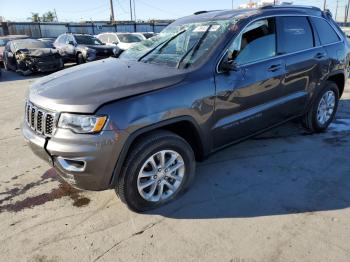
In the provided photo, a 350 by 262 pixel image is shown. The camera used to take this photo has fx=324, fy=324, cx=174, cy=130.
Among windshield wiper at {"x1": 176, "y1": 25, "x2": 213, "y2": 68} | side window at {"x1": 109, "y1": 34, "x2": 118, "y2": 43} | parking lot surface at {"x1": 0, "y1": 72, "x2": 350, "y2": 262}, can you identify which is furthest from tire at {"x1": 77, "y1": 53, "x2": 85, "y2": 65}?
windshield wiper at {"x1": 176, "y1": 25, "x2": 213, "y2": 68}

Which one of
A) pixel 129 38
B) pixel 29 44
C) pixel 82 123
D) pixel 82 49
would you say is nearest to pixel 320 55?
pixel 82 123

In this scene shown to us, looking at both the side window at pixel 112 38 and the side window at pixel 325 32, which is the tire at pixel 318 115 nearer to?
the side window at pixel 325 32

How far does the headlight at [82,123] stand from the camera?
2646 mm

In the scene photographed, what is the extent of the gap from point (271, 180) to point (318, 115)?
1879mm

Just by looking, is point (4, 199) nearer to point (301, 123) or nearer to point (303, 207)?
point (303, 207)

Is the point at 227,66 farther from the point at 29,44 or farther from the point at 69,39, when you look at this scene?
the point at 69,39

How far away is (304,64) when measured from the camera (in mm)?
4375

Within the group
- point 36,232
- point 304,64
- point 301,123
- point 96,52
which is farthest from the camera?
point 96,52

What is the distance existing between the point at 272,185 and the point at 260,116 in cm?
83

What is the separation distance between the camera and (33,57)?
42.3ft

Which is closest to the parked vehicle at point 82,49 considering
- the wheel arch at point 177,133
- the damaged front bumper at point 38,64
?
the damaged front bumper at point 38,64

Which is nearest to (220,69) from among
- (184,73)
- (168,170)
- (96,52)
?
(184,73)

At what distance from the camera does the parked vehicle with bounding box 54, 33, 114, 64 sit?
14.2m

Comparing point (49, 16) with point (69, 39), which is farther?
point (49, 16)
